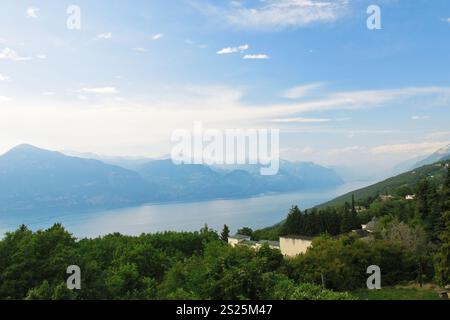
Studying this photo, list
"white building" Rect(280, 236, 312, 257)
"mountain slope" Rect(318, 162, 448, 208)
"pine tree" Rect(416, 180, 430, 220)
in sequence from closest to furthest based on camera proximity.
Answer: "white building" Rect(280, 236, 312, 257)
"pine tree" Rect(416, 180, 430, 220)
"mountain slope" Rect(318, 162, 448, 208)

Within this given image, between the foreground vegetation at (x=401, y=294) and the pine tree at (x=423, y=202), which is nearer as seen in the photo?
the foreground vegetation at (x=401, y=294)

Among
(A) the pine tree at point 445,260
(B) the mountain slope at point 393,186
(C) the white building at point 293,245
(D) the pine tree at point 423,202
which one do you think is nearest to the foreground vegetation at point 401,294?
(A) the pine tree at point 445,260

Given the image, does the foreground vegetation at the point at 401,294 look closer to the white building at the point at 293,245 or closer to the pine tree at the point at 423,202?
the white building at the point at 293,245

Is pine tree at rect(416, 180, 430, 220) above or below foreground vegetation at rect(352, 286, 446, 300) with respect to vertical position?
above

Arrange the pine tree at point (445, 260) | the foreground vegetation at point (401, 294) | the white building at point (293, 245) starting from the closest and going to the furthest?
the pine tree at point (445, 260), the foreground vegetation at point (401, 294), the white building at point (293, 245)

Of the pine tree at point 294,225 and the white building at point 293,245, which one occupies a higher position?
the pine tree at point 294,225

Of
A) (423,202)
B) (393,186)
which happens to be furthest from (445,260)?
(393,186)

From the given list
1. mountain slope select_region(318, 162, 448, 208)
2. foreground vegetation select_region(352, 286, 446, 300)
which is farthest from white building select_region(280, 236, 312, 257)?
mountain slope select_region(318, 162, 448, 208)

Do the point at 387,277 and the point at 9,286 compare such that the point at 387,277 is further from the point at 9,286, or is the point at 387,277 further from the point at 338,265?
the point at 9,286

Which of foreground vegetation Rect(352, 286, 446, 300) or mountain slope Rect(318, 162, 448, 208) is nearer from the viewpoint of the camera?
foreground vegetation Rect(352, 286, 446, 300)

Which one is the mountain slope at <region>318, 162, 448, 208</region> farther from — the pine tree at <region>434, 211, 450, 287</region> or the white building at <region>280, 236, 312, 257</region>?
the pine tree at <region>434, 211, 450, 287</region>

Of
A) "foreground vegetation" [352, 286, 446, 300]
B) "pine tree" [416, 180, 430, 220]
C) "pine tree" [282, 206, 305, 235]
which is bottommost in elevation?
"foreground vegetation" [352, 286, 446, 300]

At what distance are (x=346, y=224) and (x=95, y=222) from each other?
3877 inches
